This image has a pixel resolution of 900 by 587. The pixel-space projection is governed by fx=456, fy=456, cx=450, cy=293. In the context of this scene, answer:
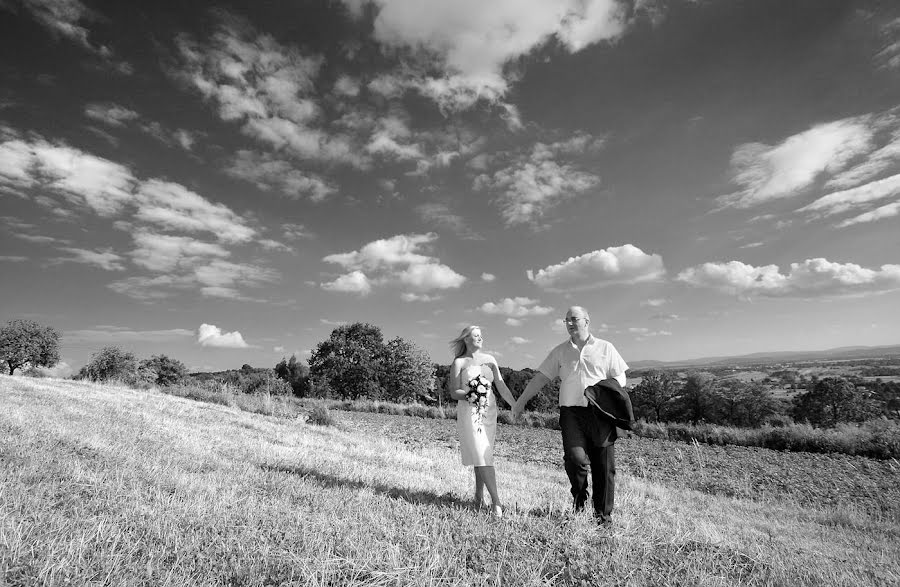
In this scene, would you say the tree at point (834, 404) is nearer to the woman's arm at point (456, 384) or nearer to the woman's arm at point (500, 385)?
the woman's arm at point (500, 385)

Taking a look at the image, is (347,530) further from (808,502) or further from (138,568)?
(808,502)

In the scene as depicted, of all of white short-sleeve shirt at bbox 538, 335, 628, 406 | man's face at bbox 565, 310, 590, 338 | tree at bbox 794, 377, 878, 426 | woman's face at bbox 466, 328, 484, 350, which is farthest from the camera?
tree at bbox 794, 377, 878, 426

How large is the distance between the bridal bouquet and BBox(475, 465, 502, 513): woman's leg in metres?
0.53

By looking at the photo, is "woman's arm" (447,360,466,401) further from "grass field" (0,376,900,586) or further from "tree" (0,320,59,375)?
"tree" (0,320,59,375)

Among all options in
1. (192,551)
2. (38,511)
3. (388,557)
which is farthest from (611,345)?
(38,511)

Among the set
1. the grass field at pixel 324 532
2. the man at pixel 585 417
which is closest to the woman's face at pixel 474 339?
the man at pixel 585 417

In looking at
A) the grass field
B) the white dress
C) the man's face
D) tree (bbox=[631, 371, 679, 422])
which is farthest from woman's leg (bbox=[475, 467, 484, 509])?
tree (bbox=[631, 371, 679, 422])

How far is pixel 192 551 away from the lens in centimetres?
349

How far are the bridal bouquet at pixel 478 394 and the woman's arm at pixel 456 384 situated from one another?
3.9 inches

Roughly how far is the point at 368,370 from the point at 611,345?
48.4m

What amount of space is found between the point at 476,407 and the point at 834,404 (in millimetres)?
37639

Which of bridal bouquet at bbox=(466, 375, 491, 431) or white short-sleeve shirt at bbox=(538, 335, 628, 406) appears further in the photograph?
bridal bouquet at bbox=(466, 375, 491, 431)

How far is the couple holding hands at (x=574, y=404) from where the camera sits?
5.77 m

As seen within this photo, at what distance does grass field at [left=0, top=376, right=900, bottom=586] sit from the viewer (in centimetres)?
333
